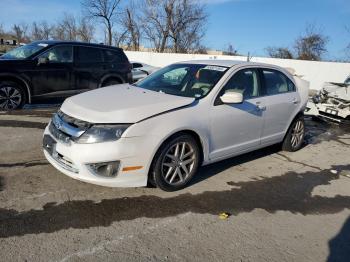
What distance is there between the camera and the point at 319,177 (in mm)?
5750

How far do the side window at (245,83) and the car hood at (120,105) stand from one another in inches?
30.6

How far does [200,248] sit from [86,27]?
54.0 meters

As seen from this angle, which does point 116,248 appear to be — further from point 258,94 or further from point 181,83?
A: point 258,94

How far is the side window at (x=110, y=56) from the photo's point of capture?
10508 mm

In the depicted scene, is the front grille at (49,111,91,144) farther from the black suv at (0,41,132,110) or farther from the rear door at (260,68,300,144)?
the black suv at (0,41,132,110)

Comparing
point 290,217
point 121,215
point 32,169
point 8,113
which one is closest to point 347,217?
point 290,217

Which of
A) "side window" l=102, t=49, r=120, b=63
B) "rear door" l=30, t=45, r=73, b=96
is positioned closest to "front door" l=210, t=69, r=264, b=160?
"rear door" l=30, t=45, r=73, b=96

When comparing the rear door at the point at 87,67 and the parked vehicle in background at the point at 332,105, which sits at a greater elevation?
the rear door at the point at 87,67

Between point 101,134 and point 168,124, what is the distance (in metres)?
0.78

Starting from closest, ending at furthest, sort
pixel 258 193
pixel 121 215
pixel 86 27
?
pixel 121 215
pixel 258 193
pixel 86 27

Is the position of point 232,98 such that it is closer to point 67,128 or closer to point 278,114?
point 278,114

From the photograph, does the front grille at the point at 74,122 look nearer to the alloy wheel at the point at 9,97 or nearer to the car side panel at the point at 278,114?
the car side panel at the point at 278,114

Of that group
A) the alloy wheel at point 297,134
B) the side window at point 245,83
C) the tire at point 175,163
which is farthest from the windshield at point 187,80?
the alloy wheel at point 297,134

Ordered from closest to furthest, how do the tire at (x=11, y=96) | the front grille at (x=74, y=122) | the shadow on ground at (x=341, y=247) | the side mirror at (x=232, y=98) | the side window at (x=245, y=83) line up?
1. the shadow on ground at (x=341, y=247)
2. the front grille at (x=74, y=122)
3. the side mirror at (x=232, y=98)
4. the side window at (x=245, y=83)
5. the tire at (x=11, y=96)
